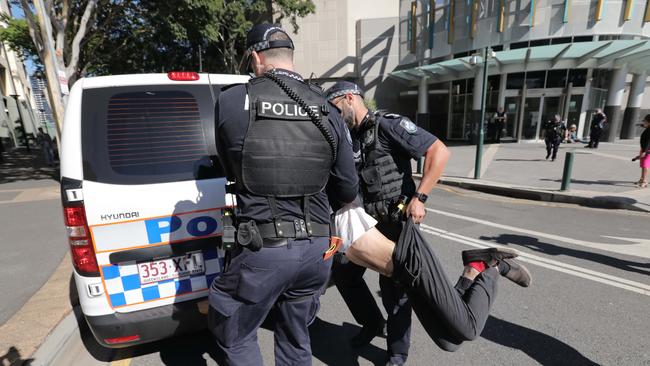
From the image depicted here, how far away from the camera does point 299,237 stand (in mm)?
1523

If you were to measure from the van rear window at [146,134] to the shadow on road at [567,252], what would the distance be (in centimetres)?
425

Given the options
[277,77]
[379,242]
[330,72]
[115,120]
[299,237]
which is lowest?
[379,242]

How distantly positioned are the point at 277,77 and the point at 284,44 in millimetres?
208

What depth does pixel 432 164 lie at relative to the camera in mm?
2162

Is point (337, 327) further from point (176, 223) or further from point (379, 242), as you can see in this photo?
point (176, 223)

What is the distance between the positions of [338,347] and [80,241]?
192cm

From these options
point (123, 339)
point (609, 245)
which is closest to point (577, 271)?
point (609, 245)

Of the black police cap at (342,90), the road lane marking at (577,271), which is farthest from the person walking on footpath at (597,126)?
the black police cap at (342,90)

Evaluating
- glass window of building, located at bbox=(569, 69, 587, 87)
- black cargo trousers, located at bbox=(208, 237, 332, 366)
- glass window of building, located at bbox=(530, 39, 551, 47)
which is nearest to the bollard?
black cargo trousers, located at bbox=(208, 237, 332, 366)

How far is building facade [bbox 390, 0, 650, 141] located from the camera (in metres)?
14.9

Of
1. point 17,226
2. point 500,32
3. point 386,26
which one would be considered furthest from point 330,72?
point 17,226

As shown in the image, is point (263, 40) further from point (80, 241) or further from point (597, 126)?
point (597, 126)

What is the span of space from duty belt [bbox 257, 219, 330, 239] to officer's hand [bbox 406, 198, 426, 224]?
0.77 meters

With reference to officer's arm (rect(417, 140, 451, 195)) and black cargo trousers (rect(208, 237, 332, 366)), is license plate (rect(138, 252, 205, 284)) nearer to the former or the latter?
black cargo trousers (rect(208, 237, 332, 366))
